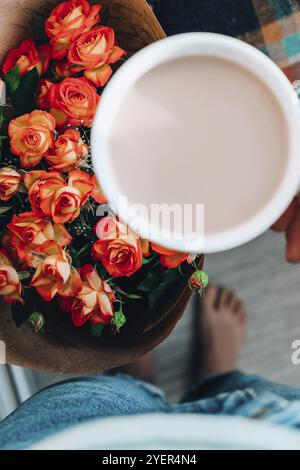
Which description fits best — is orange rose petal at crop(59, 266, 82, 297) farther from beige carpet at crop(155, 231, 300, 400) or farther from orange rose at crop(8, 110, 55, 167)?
beige carpet at crop(155, 231, 300, 400)

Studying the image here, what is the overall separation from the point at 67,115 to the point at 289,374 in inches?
26.3

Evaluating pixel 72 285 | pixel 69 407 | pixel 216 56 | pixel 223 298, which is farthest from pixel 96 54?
pixel 223 298

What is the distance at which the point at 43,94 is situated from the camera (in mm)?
608

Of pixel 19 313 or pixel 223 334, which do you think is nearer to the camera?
pixel 19 313

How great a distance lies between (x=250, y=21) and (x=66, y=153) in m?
0.28

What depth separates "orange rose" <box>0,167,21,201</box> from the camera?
0.60 meters

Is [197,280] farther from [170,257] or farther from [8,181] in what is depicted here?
[8,181]

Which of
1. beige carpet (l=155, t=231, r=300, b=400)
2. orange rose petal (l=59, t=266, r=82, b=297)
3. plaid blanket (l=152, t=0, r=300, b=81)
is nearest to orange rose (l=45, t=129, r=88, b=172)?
orange rose petal (l=59, t=266, r=82, b=297)

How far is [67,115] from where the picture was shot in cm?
60

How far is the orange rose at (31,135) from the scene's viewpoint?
58 centimetres

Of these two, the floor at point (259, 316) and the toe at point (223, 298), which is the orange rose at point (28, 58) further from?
the toe at point (223, 298)
